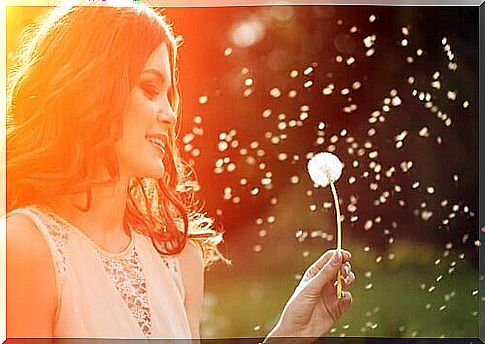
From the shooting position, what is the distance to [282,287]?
3150 mm

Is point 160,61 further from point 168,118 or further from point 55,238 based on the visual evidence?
point 55,238

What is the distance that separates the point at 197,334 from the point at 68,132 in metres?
0.92

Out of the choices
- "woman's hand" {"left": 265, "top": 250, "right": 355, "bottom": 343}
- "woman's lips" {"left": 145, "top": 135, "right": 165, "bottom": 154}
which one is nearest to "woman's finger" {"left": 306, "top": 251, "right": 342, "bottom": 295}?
"woman's hand" {"left": 265, "top": 250, "right": 355, "bottom": 343}

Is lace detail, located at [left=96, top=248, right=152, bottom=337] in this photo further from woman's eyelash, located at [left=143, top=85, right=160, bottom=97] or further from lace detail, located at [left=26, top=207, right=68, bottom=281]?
woman's eyelash, located at [left=143, top=85, right=160, bottom=97]

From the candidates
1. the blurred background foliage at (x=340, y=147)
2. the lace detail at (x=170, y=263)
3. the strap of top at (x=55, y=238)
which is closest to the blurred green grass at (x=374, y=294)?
the blurred background foliage at (x=340, y=147)

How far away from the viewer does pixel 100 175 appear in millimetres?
3061

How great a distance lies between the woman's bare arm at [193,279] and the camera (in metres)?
3.15

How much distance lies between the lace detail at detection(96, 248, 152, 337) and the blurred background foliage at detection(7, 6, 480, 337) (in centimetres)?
25

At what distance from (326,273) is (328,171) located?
395 mm

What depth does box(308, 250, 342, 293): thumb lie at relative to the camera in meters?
3.14

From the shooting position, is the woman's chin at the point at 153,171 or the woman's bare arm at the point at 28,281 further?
the woman's chin at the point at 153,171

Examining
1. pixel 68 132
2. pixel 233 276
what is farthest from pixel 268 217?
pixel 68 132

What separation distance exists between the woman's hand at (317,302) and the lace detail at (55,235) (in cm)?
84

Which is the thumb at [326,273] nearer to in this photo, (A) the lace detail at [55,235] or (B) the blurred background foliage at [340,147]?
(B) the blurred background foliage at [340,147]
